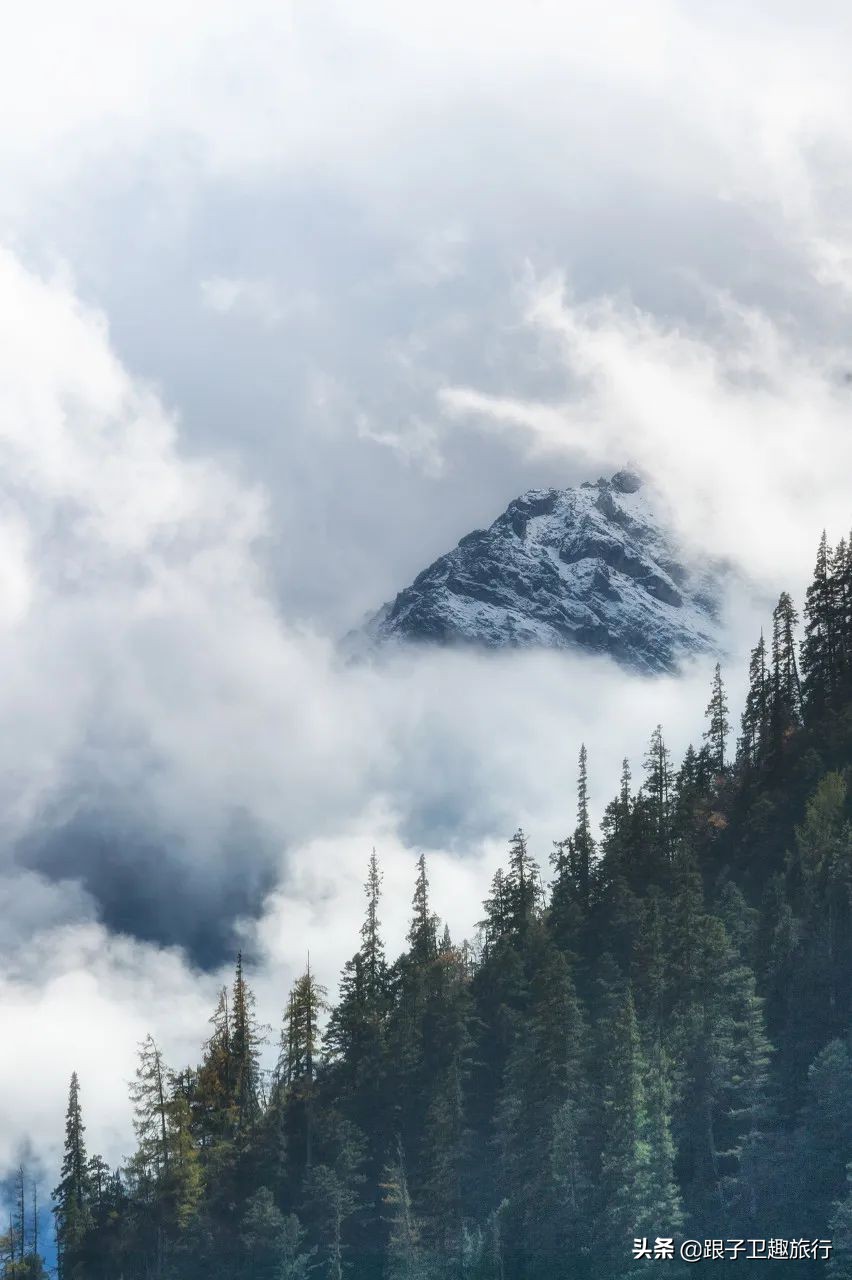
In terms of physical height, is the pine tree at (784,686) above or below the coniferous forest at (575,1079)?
above

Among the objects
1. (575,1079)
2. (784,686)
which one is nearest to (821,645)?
(784,686)

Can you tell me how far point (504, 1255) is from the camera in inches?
4422

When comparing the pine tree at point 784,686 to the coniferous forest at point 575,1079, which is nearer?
the coniferous forest at point 575,1079

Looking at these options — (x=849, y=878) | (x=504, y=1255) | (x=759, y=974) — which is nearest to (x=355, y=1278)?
(x=504, y=1255)

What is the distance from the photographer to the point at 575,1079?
4523 inches

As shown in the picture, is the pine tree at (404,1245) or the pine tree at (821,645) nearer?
the pine tree at (404,1245)

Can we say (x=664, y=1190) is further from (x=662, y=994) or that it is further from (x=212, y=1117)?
(x=212, y=1117)

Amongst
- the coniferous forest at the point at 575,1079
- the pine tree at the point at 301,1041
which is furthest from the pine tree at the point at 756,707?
the pine tree at the point at 301,1041

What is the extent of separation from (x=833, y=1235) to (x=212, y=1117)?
67.4m

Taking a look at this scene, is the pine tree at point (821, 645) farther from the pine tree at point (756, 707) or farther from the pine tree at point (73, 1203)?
the pine tree at point (73, 1203)

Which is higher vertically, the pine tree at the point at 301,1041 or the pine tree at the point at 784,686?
the pine tree at the point at 784,686

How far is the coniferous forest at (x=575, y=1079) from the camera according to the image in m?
104

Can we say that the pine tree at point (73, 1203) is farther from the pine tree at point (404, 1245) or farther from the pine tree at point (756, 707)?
the pine tree at point (756, 707)

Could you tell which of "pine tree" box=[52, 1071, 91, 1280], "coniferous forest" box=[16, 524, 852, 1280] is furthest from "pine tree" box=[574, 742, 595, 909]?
"pine tree" box=[52, 1071, 91, 1280]
